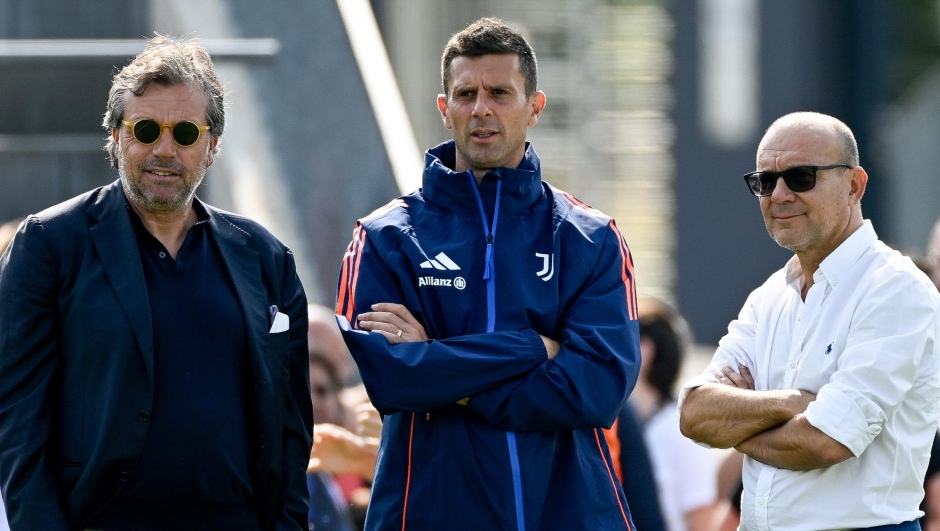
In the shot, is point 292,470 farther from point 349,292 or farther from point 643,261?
point 643,261

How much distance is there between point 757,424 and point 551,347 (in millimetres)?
557

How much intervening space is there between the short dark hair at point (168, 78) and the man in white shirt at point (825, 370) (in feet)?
4.62

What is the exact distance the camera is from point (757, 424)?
3.60m

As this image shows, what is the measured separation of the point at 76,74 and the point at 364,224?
319 cm

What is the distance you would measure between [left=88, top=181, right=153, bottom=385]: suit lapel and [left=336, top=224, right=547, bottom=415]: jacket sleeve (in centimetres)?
54

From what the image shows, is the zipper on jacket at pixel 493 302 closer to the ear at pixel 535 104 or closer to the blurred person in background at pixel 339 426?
the ear at pixel 535 104

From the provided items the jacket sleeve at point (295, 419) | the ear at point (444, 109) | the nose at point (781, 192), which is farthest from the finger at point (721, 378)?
the jacket sleeve at point (295, 419)

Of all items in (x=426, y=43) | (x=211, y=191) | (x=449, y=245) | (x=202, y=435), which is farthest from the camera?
(x=426, y=43)

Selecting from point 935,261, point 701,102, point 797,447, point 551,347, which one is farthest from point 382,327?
point 701,102

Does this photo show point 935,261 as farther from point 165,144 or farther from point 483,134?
point 165,144

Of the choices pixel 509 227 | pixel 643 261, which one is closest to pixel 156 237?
pixel 509 227

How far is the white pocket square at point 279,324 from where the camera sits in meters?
3.51

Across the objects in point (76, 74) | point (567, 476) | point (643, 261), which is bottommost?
point (643, 261)

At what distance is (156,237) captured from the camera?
3.46 metres
